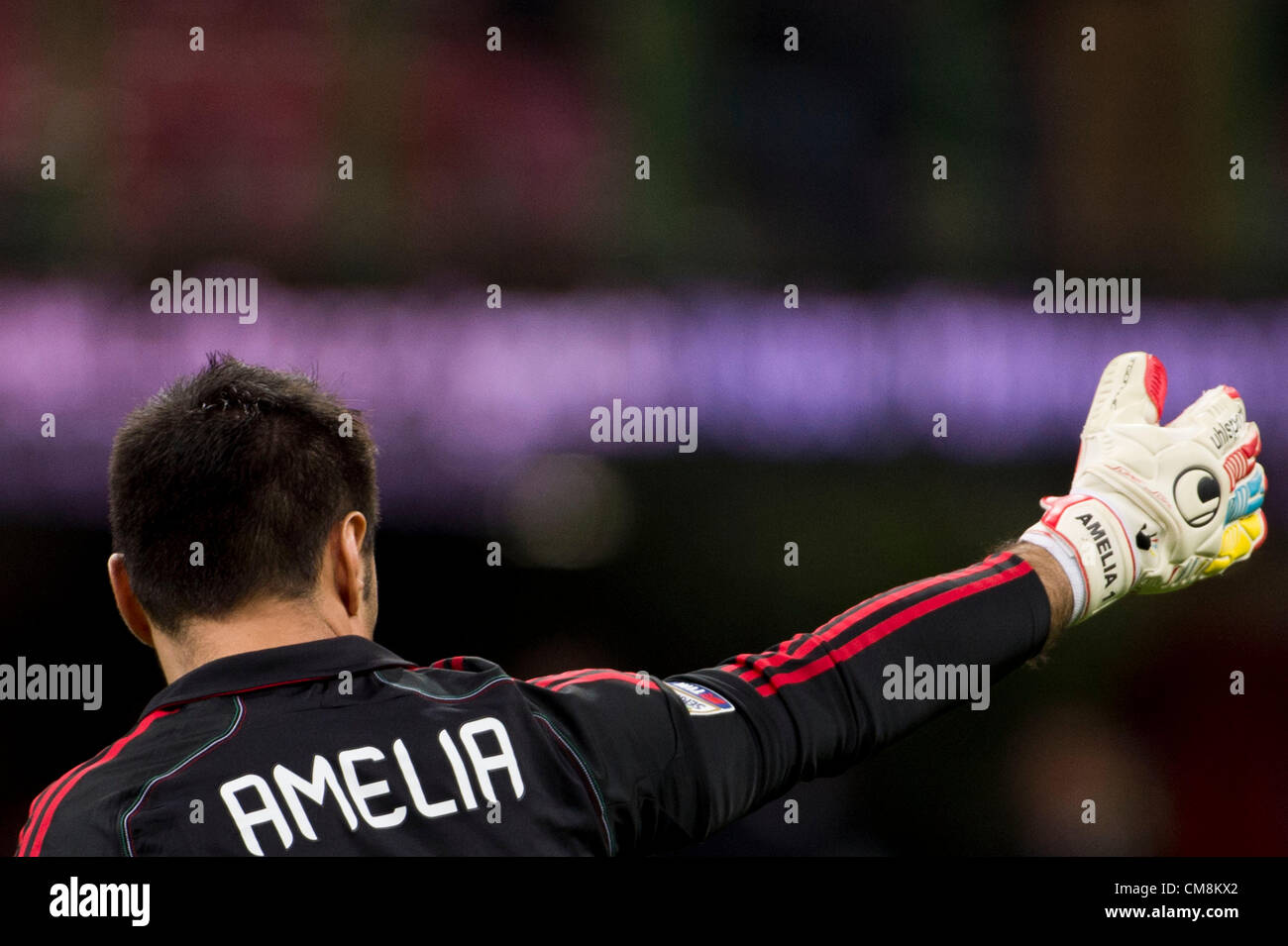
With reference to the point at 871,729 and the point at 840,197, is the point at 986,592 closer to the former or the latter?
the point at 871,729

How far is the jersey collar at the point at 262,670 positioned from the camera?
1260 mm

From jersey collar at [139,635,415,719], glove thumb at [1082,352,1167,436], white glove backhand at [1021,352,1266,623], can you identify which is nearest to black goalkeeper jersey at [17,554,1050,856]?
jersey collar at [139,635,415,719]

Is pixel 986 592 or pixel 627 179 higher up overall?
pixel 627 179

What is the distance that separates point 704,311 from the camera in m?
3.90

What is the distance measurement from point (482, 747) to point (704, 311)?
276 cm

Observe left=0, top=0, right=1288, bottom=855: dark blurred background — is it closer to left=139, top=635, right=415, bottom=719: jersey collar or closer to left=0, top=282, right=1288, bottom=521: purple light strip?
left=0, top=282, right=1288, bottom=521: purple light strip

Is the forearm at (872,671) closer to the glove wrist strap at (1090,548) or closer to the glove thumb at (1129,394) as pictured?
the glove wrist strap at (1090,548)

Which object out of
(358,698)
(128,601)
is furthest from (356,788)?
(128,601)

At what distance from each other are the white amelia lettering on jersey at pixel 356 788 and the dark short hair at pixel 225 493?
20cm

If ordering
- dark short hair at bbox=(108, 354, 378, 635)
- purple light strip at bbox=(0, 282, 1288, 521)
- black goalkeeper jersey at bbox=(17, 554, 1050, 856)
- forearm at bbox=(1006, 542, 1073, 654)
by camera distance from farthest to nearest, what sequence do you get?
purple light strip at bbox=(0, 282, 1288, 521) < forearm at bbox=(1006, 542, 1073, 654) < dark short hair at bbox=(108, 354, 378, 635) < black goalkeeper jersey at bbox=(17, 554, 1050, 856)

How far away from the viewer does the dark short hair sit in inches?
52.0

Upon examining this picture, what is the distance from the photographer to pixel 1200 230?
4020 millimetres
